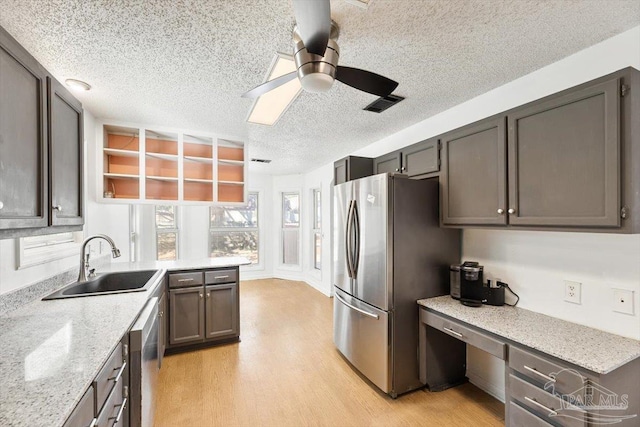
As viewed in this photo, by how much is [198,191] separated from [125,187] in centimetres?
75

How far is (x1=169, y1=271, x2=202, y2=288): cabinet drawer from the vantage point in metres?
2.88

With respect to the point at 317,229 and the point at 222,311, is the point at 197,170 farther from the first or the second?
the point at 317,229

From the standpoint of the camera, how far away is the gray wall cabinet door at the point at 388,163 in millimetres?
2799

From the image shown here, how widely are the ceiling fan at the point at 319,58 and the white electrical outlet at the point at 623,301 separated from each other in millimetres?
1709

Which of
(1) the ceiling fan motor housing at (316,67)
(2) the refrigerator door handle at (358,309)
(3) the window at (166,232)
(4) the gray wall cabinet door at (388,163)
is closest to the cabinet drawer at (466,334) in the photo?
(2) the refrigerator door handle at (358,309)

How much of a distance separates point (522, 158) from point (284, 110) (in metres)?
1.97

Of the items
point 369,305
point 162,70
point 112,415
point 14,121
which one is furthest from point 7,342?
point 369,305

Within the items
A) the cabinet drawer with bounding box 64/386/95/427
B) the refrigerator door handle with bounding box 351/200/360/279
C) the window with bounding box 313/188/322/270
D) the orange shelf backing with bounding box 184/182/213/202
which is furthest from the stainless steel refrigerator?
the window with bounding box 313/188/322/270

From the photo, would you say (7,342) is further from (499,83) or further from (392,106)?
(499,83)

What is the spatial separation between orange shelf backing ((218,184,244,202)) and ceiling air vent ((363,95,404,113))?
6.43 feet

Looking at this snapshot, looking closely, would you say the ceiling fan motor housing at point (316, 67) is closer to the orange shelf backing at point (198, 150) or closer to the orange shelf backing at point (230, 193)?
the orange shelf backing at point (198, 150)

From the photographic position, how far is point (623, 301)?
5.06 feet

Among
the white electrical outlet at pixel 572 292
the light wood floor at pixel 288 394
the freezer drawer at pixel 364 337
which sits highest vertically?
the white electrical outlet at pixel 572 292

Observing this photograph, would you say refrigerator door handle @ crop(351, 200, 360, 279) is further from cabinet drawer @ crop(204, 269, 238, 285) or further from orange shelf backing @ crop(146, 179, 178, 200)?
orange shelf backing @ crop(146, 179, 178, 200)
